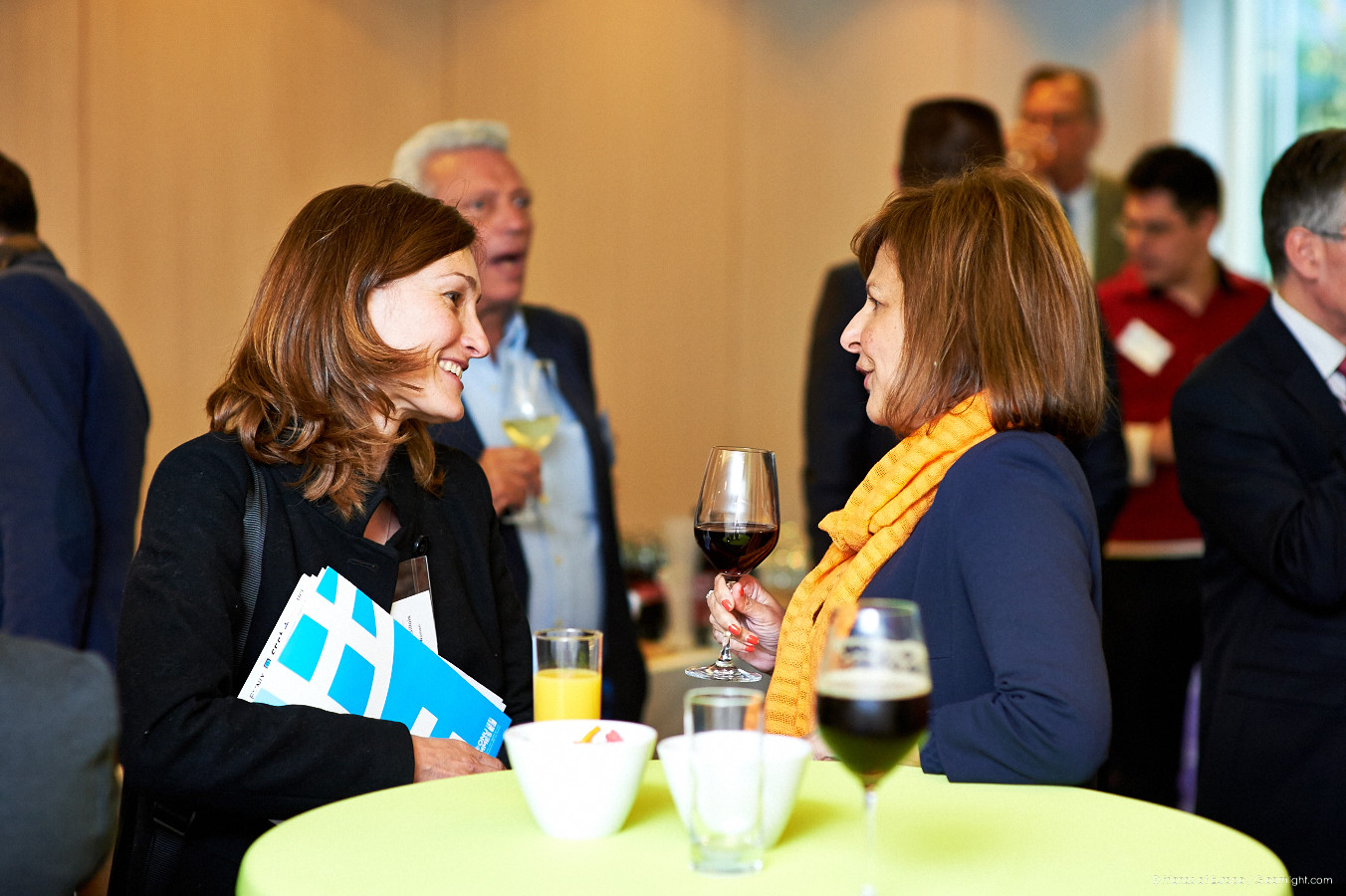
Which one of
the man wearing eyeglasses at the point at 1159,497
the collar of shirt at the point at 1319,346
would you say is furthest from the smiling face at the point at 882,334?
the man wearing eyeglasses at the point at 1159,497

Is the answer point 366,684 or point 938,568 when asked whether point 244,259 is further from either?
point 938,568

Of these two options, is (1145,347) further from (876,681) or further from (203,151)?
(876,681)

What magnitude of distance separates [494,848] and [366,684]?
50cm

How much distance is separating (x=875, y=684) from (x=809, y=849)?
0.23 metres

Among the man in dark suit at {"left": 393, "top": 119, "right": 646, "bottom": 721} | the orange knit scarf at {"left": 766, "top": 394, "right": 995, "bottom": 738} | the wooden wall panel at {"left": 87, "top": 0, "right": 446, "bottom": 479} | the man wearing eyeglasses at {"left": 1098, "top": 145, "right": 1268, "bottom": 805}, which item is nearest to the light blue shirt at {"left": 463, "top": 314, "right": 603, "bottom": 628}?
the man in dark suit at {"left": 393, "top": 119, "right": 646, "bottom": 721}

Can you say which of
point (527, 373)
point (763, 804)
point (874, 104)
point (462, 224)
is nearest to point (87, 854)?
point (763, 804)

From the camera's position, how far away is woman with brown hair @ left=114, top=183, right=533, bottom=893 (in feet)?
4.85

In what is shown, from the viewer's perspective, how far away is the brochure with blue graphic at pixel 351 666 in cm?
154

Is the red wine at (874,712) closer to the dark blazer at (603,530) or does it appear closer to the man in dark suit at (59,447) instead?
the dark blazer at (603,530)

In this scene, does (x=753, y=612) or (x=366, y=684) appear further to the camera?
(x=753, y=612)

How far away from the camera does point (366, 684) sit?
158cm

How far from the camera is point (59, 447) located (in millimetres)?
2604

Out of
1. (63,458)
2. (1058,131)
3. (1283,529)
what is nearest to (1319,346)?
(1283,529)

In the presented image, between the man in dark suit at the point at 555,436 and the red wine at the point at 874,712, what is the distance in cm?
170
